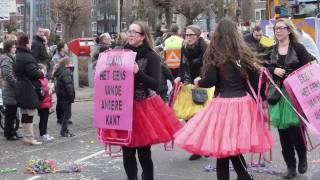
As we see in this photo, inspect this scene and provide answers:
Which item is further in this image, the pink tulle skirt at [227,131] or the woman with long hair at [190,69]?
the woman with long hair at [190,69]

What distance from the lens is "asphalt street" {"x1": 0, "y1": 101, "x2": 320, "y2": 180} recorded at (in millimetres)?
7273

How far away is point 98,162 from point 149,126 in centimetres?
258

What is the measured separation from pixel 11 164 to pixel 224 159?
4.08 metres

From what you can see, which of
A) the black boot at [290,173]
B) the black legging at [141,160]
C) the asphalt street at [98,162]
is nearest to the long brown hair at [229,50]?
the black legging at [141,160]

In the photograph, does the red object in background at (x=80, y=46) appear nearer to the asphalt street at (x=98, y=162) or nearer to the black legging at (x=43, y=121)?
the asphalt street at (x=98, y=162)

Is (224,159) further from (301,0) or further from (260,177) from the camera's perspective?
(301,0)

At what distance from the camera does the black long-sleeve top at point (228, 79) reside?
560cm


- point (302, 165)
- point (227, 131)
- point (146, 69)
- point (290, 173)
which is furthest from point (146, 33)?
point (302, 165)

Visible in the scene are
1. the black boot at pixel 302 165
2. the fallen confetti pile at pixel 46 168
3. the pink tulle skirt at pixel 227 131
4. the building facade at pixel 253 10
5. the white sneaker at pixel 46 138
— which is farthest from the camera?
the building facade at pixel 253 10

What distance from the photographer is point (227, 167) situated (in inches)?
220

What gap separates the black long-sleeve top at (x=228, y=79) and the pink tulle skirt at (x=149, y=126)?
0.65 meters

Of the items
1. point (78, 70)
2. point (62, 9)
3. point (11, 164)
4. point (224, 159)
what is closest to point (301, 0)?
point (78, 70)

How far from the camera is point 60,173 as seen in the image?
7.73m

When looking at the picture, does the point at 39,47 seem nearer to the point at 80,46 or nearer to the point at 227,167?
the point at 80,46
